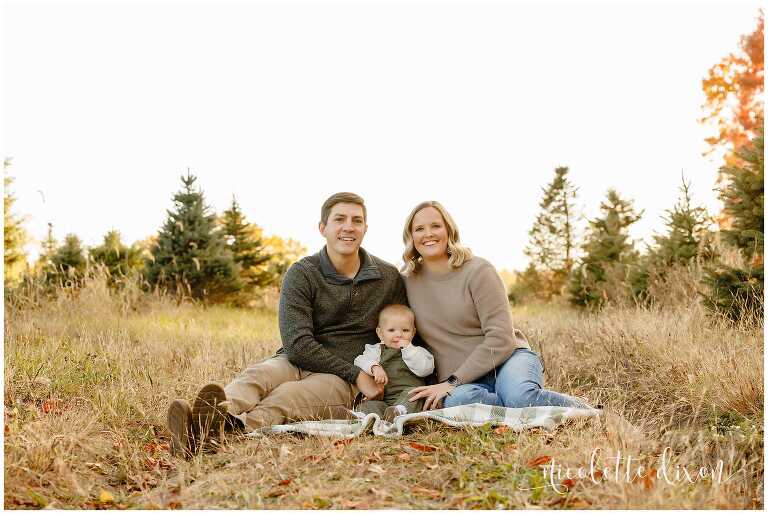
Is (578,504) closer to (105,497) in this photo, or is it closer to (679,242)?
(105,497)

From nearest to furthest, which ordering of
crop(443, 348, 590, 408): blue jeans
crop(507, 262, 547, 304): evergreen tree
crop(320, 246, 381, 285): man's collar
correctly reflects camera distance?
crop(443, 348, 590, 408): blue jeans → crop(320, 246, 381, 285): man's collar → crop(507, 262, 547, 304): evergreen tree

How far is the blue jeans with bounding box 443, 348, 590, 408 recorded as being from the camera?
4.09 metres

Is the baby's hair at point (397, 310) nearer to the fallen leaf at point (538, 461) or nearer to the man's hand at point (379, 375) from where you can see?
the man's hand at point (379, 375)

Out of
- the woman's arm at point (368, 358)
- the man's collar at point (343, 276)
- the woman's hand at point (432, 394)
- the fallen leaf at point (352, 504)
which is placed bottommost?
the fallen leaf at point (352, 504)

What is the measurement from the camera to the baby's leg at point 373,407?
4270mm

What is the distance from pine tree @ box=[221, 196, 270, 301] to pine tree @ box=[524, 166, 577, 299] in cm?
613

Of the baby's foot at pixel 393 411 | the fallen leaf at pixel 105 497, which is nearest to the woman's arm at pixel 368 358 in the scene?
the baby's foot at pixel 393 411

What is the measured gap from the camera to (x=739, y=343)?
17.3ft

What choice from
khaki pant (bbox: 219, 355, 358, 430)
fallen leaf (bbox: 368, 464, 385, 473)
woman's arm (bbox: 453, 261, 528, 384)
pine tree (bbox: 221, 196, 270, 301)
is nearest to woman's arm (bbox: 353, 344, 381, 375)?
khaki pant (bbox: 219, 355, 358, 430)

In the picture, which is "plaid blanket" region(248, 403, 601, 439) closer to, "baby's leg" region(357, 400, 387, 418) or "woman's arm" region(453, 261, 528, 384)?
"baby's leg" region(357, 400, 387, 418)

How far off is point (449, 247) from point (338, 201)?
2.83 ft

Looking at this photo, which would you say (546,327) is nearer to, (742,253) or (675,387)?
(742,253)

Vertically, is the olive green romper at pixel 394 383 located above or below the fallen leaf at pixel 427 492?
above

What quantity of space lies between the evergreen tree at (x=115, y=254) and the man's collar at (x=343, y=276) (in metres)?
8.01
